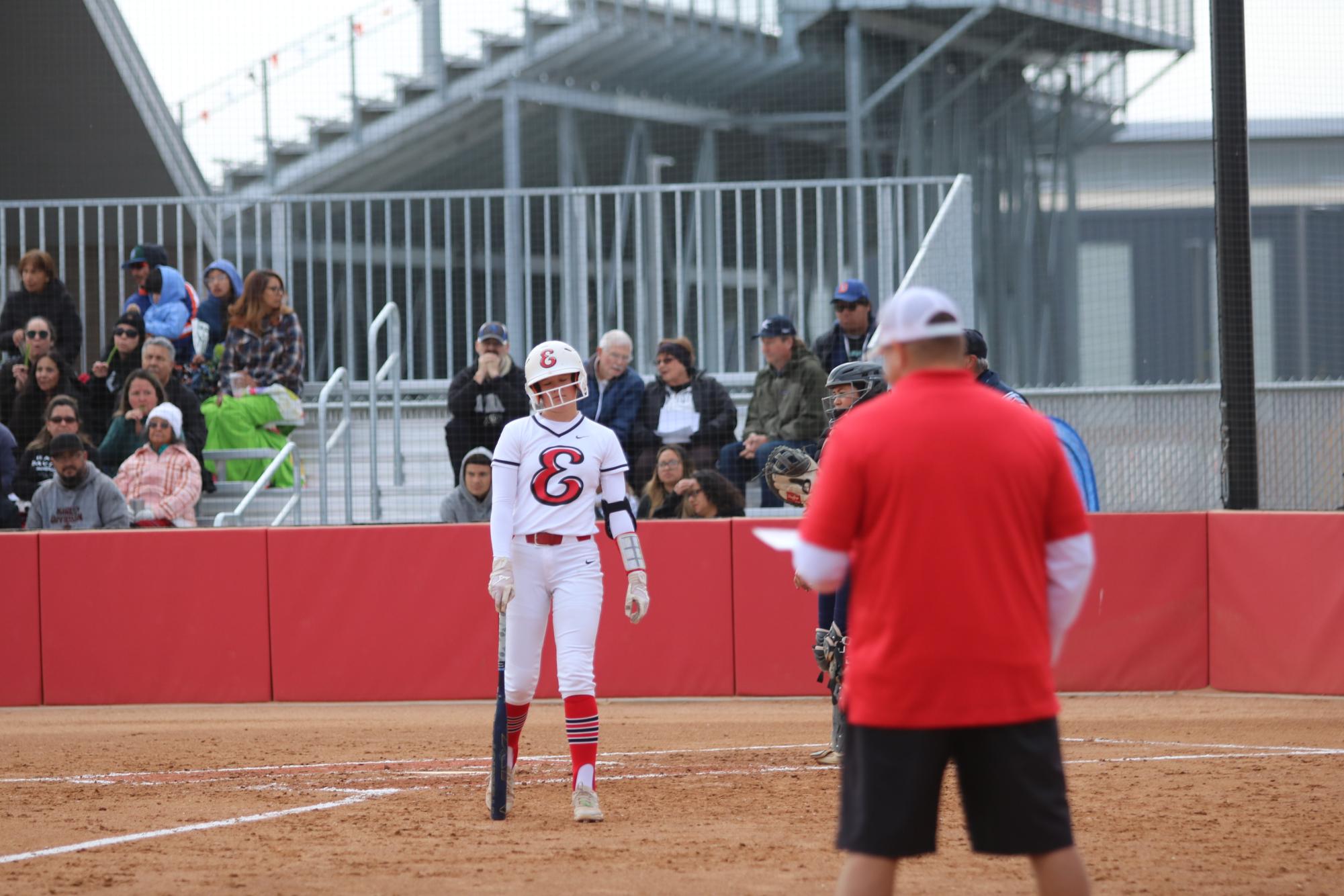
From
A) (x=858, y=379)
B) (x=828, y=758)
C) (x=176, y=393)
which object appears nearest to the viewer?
(x=858, y=379)

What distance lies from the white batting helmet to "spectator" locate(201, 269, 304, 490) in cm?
726

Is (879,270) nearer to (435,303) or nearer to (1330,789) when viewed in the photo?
(435,303)

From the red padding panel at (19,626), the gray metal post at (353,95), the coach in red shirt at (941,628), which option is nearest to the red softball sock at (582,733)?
the coach in red shirt at (941,628)

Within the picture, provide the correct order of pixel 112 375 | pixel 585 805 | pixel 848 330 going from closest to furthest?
1. pixel 585 805
2. pixel 848 330
3. pixel 112 375

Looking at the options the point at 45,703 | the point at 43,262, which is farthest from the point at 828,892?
the point at 43,262

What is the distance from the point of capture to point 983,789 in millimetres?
4133

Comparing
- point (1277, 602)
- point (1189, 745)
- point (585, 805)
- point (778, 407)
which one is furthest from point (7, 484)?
point (1277, 602)

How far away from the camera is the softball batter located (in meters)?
7.64

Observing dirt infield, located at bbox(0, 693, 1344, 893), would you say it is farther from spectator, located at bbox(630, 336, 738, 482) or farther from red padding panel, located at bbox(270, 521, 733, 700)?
spectator, located at bbox(630, 336, 738, 482)

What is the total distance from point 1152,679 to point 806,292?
4.83 m

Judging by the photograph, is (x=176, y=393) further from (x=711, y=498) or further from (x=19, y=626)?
(x=711, y=498)

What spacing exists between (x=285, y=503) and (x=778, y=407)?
457cm

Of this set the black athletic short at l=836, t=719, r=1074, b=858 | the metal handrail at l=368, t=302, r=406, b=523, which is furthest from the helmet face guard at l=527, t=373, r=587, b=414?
the metal handrail at l=368, t=302, r=406, b=523

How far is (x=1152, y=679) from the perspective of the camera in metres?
12.4
